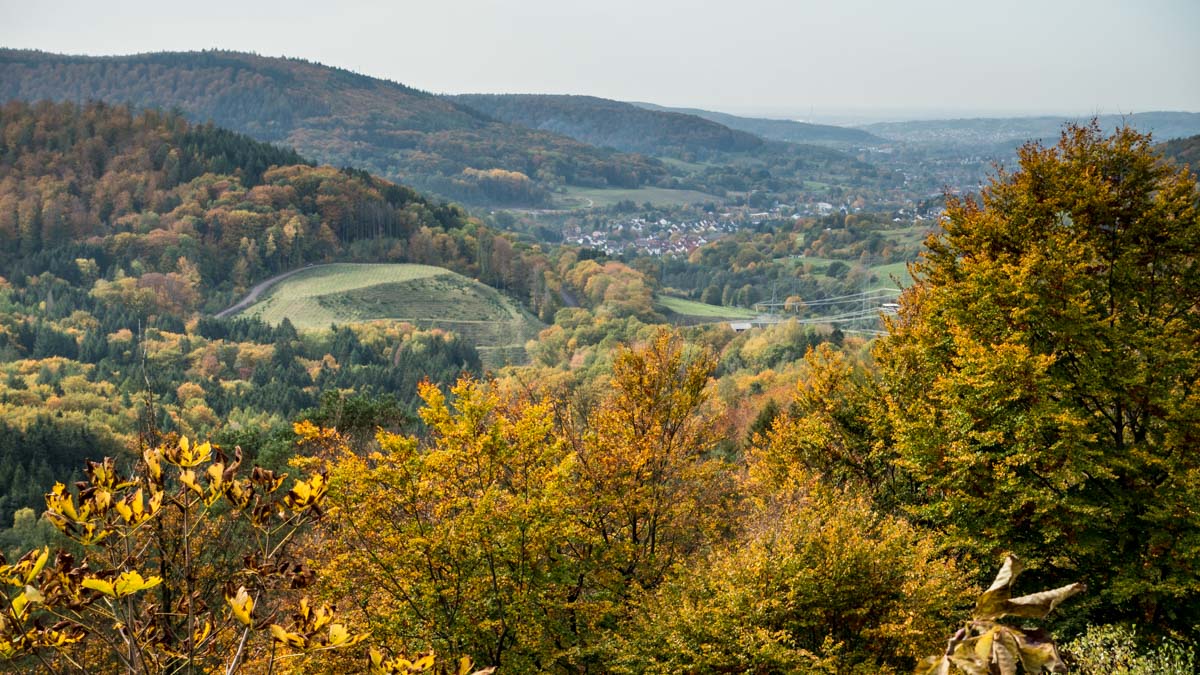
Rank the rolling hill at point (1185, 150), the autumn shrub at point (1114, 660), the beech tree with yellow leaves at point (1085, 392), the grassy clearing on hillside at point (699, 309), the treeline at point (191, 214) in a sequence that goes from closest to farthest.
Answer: the autumn shrub at point (1114, 660), the beech tree with yellow leaves at point (1085, 392), the rolling hill at point (1185, 150), the treeline at point (191, 214), the grassy clearing on hillside at point (699, 309)

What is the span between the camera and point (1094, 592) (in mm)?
17938

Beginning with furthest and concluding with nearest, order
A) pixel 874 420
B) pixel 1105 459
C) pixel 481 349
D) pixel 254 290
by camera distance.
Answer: pixel 254 290
pixel 481 349
pixel 874 420
pixel 1105 459

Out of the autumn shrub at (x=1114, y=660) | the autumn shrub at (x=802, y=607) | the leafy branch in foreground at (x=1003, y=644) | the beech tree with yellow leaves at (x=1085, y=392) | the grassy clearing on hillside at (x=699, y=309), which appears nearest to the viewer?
the leafy branch in foreground at (x=1003, y=644)

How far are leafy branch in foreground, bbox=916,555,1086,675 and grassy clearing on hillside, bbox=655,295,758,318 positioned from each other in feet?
475

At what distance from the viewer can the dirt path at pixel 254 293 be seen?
127 meters

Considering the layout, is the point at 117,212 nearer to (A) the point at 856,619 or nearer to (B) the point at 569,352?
(B) the point at 569,352

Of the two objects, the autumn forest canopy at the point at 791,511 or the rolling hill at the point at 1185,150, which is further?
the rolling hill at the point at 1185,150

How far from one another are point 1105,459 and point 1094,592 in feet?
9.66

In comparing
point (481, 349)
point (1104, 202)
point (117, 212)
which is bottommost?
point (481, 349)

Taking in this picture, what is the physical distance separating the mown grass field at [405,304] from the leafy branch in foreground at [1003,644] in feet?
353

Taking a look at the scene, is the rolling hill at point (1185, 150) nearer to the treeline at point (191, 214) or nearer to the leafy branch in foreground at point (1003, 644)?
the treeline at point (191, 214)

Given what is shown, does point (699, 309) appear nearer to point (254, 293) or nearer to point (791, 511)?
point (254, 293)

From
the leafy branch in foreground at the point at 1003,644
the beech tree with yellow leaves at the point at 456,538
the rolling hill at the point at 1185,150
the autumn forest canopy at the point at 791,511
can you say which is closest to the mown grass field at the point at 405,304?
the autumn forest canopy at the point at 791,511

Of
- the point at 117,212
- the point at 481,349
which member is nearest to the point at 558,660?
the point at 481,349
